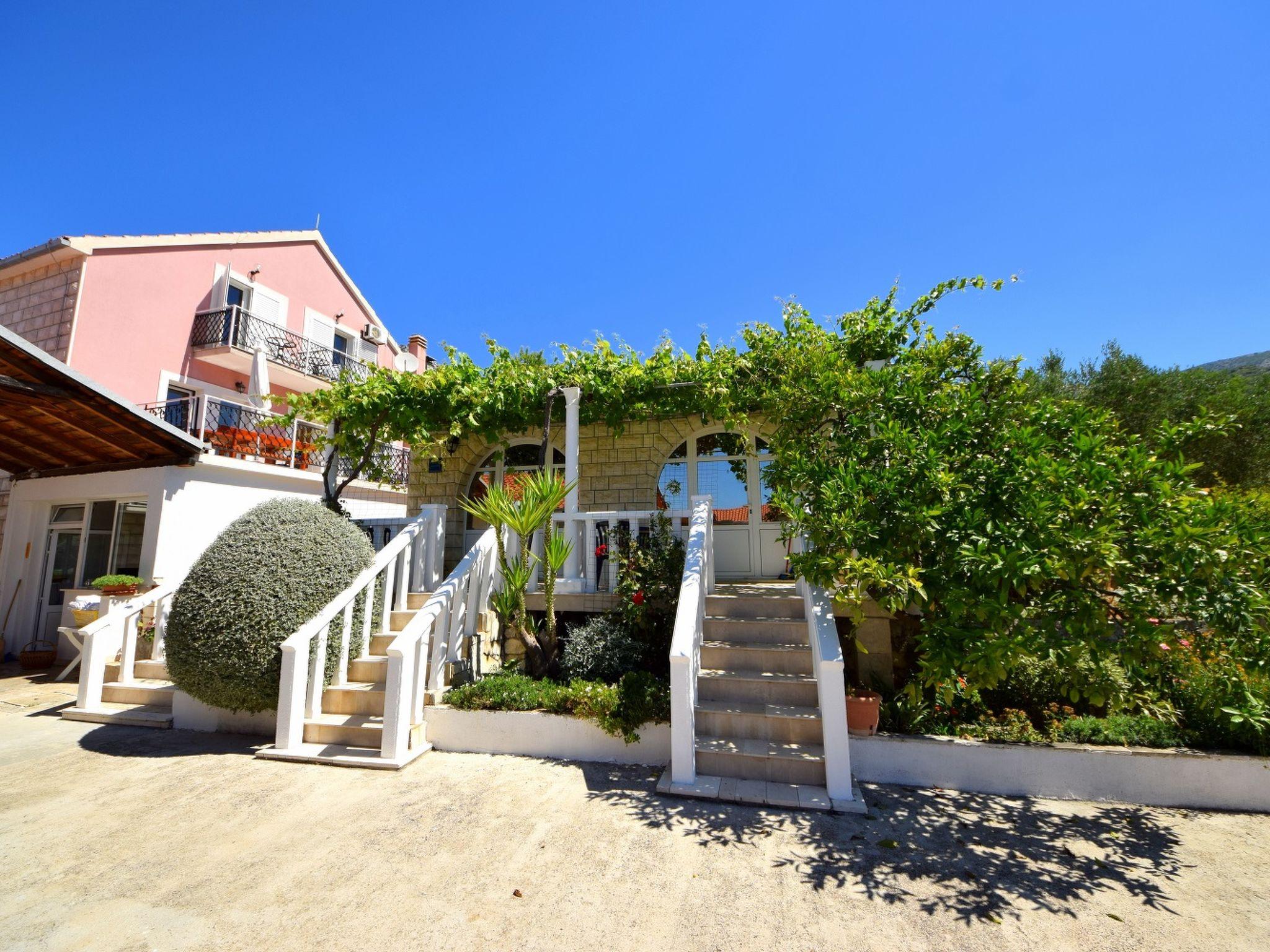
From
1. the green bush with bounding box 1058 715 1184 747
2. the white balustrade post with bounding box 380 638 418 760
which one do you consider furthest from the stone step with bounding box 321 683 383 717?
the green bush with bounding box 1058 715 1184 747

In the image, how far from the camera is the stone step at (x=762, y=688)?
506cm

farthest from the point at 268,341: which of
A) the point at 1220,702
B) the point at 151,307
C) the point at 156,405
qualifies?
the point at 1220,702

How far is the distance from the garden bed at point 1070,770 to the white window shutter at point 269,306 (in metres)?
16.3

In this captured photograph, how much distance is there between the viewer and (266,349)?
1420cm

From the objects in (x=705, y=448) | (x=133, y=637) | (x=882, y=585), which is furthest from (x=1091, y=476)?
(x=133, y=637)

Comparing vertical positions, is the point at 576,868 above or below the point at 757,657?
below

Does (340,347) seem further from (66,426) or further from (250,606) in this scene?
(250,606)

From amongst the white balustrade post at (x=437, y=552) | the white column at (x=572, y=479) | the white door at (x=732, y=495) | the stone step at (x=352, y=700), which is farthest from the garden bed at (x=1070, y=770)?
the white balustrade post at (x=437, y=552)

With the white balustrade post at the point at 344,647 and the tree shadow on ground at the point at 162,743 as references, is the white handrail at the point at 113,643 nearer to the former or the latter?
the tree shadow on ground at the point at 162,743

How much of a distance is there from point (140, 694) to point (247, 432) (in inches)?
228

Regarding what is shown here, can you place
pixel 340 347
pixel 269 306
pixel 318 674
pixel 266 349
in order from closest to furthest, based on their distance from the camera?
1. pixel 318 674
2. pixel 266 349
3. pixel 269 306
4. pixel 340 347

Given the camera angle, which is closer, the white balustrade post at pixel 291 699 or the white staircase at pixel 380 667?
the white staircase at pixel 380 667

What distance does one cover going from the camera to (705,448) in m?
9.36

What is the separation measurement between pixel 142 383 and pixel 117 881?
12.3 meters
